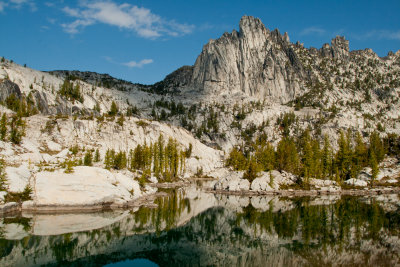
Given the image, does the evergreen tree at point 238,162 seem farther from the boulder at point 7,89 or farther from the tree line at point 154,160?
the boulder at point 7,89

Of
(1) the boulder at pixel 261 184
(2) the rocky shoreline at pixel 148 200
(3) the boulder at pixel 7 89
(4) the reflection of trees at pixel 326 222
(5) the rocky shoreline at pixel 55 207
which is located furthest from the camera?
(3) the boulder at pixel 7 89

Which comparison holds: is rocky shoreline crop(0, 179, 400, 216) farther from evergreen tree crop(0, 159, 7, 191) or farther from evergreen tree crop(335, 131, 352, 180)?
evergreen tree crop(335, 131, 352, 180)

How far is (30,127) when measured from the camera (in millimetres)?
104375

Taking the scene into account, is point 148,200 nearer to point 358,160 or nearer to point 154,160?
point 154,160

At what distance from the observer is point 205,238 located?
41688 millimetres

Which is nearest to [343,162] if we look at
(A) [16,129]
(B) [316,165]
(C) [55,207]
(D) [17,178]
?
(B) [316,165]

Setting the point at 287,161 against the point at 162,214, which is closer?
the point at 162,214

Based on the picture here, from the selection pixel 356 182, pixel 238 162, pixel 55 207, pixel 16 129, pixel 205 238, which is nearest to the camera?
pixel 205 238

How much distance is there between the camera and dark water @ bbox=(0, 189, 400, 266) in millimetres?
31406

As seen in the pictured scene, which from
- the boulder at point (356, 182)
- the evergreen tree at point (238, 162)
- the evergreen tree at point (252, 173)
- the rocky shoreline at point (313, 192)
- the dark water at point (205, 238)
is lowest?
the dark water at point (205, 238)

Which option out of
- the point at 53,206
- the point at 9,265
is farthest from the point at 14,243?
the point at 53,206

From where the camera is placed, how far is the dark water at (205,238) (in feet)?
103

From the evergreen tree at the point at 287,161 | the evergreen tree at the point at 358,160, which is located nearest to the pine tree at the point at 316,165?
the evergreen tree at the point at 287,161

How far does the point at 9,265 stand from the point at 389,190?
105m
